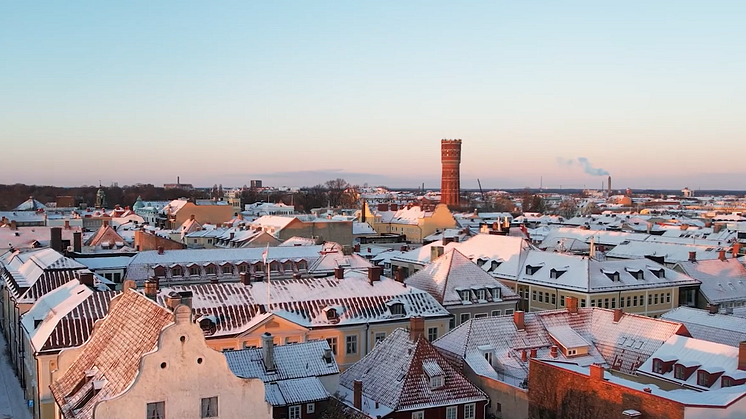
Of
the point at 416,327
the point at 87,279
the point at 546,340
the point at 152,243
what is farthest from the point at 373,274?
the point at 152,243

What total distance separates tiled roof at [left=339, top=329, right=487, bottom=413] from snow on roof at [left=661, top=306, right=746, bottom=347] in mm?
16258

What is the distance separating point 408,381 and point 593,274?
97.1 feet

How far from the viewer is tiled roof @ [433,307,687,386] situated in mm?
37719

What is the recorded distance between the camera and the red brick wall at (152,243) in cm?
7400

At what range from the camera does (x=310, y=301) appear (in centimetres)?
4412

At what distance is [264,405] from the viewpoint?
24.5 meters

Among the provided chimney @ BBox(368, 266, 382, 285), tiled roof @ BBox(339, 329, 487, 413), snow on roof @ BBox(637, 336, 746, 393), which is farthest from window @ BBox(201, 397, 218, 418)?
chimney @ BBox(368, 266, 382, 285)

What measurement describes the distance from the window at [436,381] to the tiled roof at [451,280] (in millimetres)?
16356

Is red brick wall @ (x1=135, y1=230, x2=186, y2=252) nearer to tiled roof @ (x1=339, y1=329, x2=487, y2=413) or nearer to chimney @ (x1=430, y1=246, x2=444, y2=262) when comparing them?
chimney @ (x1=430, y1=246, x2=444, y2=262)

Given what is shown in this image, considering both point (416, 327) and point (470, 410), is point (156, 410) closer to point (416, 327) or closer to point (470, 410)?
point (416, 327)

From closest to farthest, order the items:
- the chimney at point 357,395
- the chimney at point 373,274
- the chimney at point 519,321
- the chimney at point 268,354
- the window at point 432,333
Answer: the chimney at point 357,395 < the chimney at point 268,354 < the chimney at point 519,321 < the window at point 432,333 < the chimney at point 373,274

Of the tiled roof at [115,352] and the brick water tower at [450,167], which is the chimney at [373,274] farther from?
the brick water tower at [450,167]

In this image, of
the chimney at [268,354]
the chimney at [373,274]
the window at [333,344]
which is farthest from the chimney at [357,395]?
the chimney at [373,274]

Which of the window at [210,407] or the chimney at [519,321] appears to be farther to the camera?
the chimney at [519,321]
